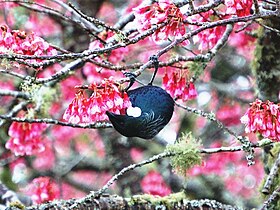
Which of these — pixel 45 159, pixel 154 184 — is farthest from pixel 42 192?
pixel 45 159

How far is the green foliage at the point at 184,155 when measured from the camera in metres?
3.01

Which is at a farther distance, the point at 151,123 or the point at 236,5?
the point at 236,5

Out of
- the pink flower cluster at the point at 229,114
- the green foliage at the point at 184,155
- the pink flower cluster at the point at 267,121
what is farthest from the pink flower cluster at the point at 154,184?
the pink flower cluster at the point at 267,121

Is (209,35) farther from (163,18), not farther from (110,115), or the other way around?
(110,115)

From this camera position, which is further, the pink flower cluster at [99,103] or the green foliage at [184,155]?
the green foliage at [184,155]

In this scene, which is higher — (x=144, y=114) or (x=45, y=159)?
(x=45, y=159)

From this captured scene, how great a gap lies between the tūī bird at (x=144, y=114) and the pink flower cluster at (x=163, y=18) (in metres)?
0.25

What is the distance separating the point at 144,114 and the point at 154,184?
2866 mm

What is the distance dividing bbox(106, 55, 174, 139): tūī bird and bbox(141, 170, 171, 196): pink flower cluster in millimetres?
2623

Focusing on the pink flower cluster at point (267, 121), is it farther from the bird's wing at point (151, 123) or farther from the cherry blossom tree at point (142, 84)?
the bird's wing at point (151, 123)

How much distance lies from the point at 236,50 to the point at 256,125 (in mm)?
3563

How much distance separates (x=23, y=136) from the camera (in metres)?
3.71

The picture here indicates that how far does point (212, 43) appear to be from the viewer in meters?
3.12

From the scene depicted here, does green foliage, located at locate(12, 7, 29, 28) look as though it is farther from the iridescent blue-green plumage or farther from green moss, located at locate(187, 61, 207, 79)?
the iridescent blue-green plumage
